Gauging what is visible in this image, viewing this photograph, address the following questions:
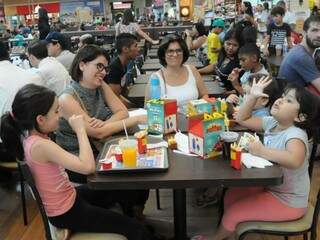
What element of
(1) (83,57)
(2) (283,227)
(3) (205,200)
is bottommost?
(3) (205,200)

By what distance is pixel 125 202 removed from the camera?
8.24 feet

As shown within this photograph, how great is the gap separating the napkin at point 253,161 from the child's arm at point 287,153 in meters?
0.02

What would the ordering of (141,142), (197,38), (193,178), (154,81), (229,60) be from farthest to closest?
(197,38)
(229,60)
(154,81)
(141,142)
(193,178)

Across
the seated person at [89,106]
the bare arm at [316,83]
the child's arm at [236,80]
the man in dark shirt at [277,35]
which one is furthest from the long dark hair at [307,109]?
the man in dark shirt at [277,35]

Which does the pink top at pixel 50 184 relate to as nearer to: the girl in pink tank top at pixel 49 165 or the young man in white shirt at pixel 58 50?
the girl in pink tank top at pixel 49 165

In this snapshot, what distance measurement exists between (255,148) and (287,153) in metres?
0.14

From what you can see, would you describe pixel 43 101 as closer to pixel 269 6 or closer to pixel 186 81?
pixel 186 81

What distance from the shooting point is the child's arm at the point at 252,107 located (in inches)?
87.9

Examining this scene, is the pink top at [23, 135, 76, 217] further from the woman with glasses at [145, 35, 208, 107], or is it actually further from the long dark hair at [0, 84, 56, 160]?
the woman with glasses at [145, 35, 208, 107]

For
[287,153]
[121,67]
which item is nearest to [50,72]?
[121,67]

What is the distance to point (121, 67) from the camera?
397 cm

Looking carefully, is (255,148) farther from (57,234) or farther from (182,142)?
(57,234)

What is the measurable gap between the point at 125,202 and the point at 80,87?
760mm

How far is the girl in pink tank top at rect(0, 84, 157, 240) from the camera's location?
1773mm
